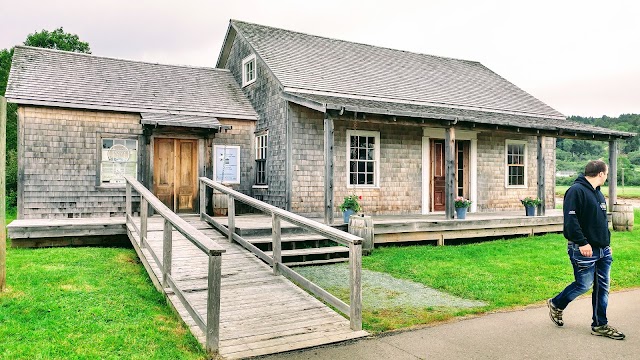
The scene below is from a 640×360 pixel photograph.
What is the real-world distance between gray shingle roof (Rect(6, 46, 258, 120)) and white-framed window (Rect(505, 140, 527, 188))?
26.2ft

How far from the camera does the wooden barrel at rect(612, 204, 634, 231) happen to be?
1317 centimetres

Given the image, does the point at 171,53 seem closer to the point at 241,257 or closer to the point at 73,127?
the point at 73,127

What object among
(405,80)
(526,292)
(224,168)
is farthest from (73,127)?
(526,292)

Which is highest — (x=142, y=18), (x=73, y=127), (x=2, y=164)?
(x=142, y=18)

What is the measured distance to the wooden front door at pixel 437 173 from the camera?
44.4ft

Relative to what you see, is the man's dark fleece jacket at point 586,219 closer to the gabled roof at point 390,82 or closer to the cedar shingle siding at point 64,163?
the gabled roof at point 390,82

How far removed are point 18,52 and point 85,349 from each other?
1135 cm

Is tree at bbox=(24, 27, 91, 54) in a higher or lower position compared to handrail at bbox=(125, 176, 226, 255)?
higher

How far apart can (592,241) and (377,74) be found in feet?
34.5

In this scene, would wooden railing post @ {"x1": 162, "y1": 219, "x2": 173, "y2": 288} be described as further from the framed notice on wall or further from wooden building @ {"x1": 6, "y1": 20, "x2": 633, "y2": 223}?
the framed notice on wall

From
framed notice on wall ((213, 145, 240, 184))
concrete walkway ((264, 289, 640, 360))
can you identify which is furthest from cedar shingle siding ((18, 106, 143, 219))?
concrete walkway ((264, 289, 640, 360))

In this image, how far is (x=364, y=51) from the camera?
629 inches

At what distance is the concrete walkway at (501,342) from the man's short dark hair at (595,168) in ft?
5.19

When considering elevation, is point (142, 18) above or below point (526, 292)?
above
